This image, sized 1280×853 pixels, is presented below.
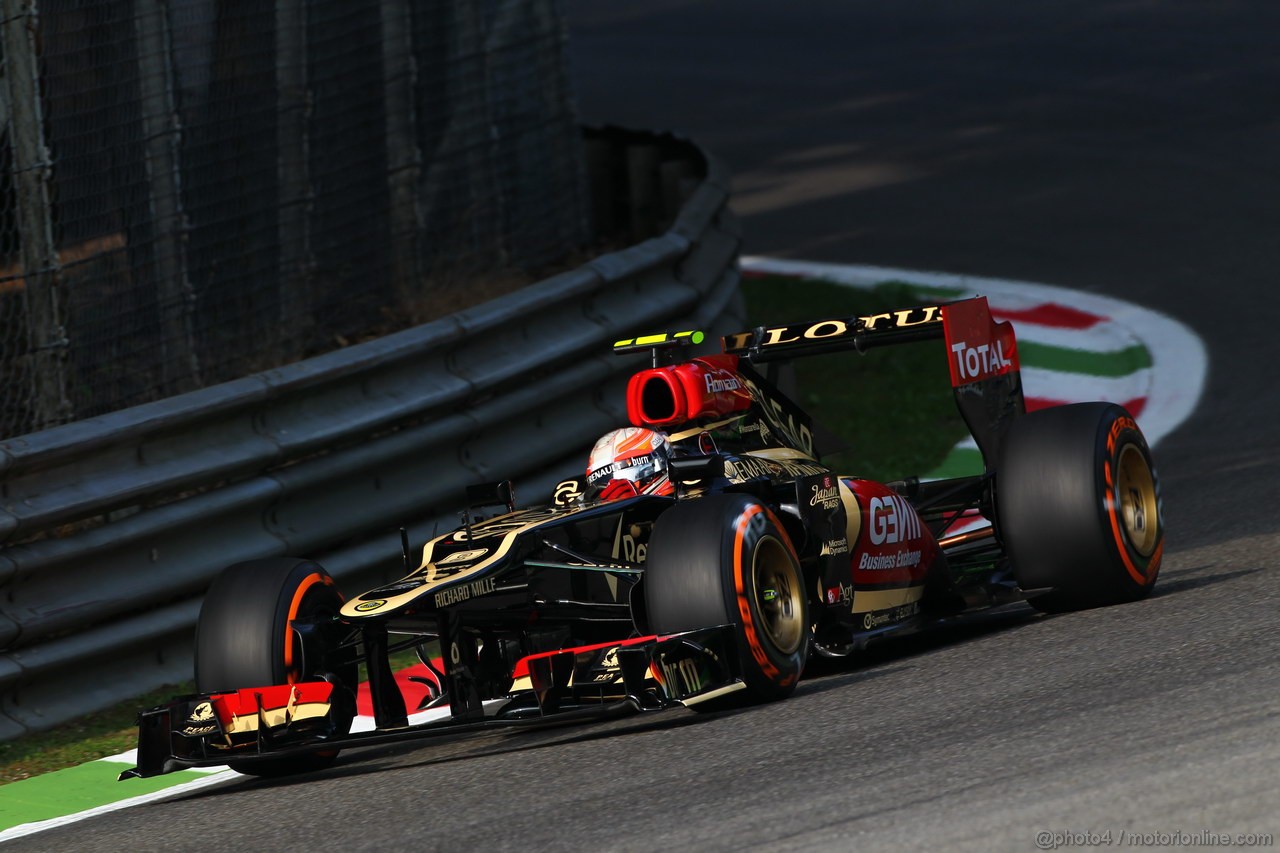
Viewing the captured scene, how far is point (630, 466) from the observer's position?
6953 mm

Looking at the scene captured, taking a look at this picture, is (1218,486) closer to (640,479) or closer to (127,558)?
(640,479)

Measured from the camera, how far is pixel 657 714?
258 inches

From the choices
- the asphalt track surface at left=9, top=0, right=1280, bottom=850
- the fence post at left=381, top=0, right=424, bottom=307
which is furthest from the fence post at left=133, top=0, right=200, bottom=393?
the asphalt track surface at left=9, top=0, right=1280, bottom=850

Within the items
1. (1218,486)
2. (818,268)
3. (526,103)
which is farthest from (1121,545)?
(818,268)

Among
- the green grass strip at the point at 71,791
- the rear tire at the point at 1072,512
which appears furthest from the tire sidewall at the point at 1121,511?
the green grass strip at the point at 71,791

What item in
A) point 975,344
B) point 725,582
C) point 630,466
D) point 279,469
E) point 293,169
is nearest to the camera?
point 725,582

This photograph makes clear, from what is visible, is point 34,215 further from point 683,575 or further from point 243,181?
point 683,575

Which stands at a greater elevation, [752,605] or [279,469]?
[279,469]

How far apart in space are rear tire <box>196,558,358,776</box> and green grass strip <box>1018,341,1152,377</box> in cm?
638

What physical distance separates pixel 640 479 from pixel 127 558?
1974mm

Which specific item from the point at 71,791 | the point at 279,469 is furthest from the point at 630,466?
the point at 71,791

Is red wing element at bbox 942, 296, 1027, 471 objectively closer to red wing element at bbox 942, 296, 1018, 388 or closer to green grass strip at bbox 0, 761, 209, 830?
red wing element at bbox 942, 296, 1018, 388

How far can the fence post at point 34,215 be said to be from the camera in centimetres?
784

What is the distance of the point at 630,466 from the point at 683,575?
96 centimetres
